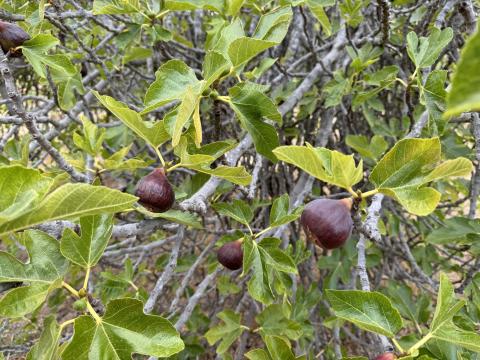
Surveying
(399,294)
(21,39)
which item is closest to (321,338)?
(399,294)

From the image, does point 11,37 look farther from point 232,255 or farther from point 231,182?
point 232,255

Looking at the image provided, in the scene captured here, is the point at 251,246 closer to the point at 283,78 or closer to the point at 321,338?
the point at 283,78

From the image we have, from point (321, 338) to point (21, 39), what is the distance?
7.52 ft

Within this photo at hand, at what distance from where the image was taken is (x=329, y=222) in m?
0.88

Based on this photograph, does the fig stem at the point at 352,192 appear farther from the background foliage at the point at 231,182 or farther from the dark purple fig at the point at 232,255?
the dark purple fig at the point at 232,255

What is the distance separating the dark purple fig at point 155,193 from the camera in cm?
95

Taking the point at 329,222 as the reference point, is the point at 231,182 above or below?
below

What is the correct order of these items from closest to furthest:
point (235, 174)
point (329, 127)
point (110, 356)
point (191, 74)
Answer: point (110, 356) < point (235, 174) < point (191, 74) < point (329, 127)

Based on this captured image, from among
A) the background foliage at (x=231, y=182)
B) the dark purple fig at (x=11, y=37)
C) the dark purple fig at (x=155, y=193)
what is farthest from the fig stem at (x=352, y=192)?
the dark purple fig at (x=11, y=37)

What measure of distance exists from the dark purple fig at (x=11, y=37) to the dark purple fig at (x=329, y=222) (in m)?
0.96

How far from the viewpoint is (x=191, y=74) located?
3.54 ft

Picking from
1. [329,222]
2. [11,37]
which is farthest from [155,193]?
[11,37]

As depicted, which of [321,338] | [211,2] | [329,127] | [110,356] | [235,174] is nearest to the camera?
[110,356]

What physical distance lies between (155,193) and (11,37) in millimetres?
672
